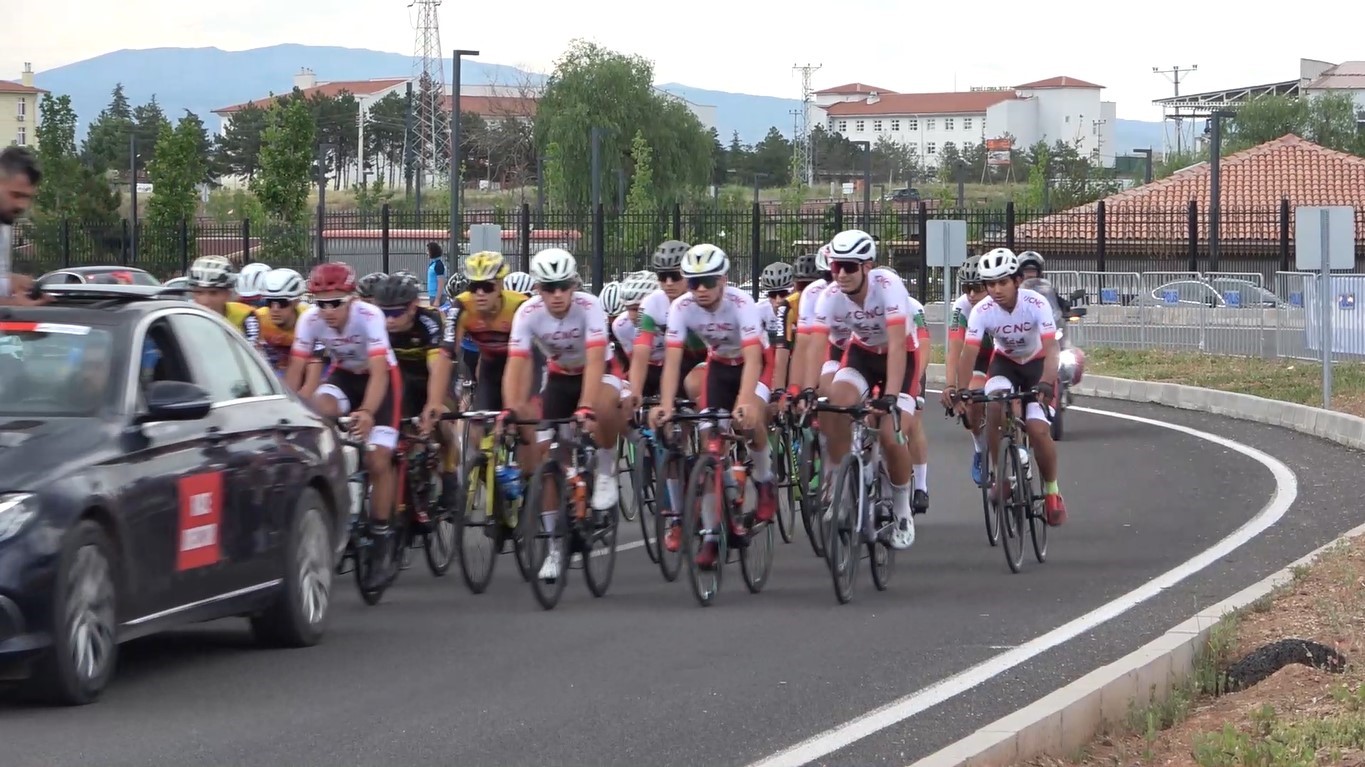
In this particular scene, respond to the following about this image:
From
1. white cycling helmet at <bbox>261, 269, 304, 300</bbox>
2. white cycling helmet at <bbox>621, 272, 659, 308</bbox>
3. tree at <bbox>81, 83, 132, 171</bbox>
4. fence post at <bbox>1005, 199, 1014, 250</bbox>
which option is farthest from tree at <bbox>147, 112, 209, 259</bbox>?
tree at <bbox>81, 83, 132, 171</bbox>

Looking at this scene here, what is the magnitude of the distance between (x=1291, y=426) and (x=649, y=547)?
12414mm

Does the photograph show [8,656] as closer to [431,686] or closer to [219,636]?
[431,686]

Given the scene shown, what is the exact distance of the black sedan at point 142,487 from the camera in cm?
734

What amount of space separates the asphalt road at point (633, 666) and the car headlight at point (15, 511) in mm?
707

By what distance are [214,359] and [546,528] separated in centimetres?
230

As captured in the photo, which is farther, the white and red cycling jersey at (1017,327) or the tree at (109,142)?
the tree at (109,142)

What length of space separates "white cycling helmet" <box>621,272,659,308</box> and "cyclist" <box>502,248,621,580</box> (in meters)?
3.55

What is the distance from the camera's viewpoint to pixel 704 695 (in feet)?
27.0

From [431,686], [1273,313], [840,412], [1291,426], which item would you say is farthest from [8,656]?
[1273,313]

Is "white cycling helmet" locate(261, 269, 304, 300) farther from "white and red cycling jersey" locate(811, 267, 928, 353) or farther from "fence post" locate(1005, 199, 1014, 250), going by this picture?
"fence post" locate(1005, 199, 1014, 250)

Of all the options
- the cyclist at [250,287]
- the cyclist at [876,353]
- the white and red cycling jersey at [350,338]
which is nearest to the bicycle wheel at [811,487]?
the cyclist at [876,353]

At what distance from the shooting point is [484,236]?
124 ft

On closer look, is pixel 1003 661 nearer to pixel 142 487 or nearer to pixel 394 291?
pixel 142 487

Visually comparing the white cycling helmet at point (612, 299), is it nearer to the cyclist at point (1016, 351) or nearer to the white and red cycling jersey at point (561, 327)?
the cyclist at point (1016, 351)
